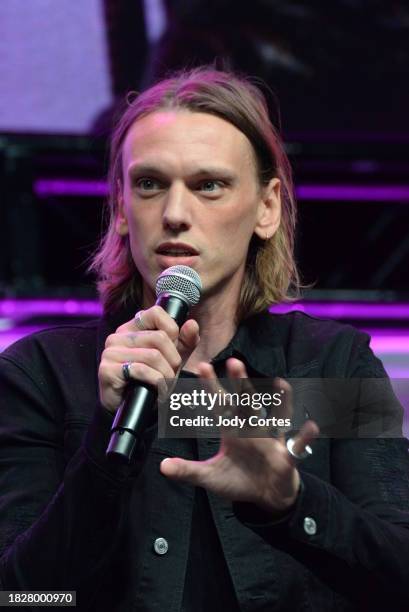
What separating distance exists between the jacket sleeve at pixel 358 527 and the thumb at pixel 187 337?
0.25 metres

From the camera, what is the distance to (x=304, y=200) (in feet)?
12.6

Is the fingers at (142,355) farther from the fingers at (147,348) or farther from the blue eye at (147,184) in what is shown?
the blue eye at (147,184)

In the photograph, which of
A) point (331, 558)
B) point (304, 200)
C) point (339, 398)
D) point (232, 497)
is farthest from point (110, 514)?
point (304, 200)

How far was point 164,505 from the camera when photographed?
177 cm

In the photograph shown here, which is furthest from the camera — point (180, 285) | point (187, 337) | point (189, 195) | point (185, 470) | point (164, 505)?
point (189, 195)

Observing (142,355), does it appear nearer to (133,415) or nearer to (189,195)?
(133,415)

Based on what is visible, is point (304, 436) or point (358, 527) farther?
point (358, 527)

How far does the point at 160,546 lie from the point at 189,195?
24.7 inches

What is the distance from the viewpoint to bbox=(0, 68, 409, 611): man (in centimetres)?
148

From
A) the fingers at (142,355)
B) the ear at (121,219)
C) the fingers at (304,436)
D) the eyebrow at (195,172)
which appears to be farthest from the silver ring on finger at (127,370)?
the ear at (121,219)

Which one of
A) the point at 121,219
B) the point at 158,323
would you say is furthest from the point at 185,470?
the point at 121,219

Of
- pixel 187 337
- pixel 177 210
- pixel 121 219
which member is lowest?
pixel 187 337

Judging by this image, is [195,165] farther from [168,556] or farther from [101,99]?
[101,99]

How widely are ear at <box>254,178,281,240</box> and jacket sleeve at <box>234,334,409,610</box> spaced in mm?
490
